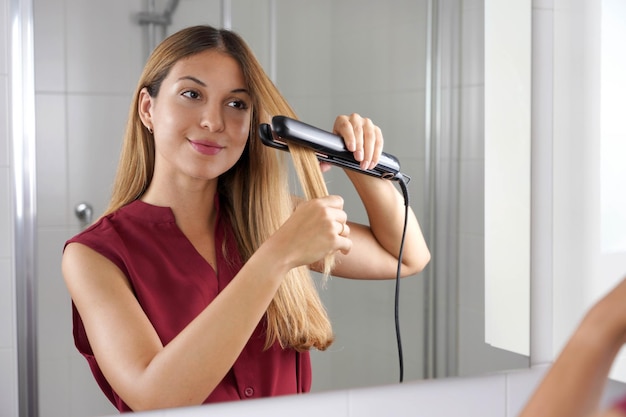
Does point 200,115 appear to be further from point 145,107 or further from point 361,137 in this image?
point 361,137

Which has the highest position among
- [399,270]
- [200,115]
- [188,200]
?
[200,115]

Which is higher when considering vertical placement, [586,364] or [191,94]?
[191,94]

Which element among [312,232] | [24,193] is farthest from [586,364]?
[24,193]

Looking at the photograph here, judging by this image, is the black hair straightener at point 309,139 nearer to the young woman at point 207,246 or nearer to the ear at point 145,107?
the young woman at point 207,246

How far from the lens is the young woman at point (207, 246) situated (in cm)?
84

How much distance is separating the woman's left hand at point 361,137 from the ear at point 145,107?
0.23 meters

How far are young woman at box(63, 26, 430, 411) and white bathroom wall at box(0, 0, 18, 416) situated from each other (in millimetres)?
69

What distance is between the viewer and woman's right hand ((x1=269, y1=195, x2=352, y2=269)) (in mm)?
907

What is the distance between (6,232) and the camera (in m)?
0.82

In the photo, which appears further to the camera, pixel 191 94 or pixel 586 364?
pixel 191 94

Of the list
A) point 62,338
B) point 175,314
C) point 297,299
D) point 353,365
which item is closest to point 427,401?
point 353,365

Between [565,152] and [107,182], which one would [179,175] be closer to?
[107,182]

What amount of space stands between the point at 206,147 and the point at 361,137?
21 cm

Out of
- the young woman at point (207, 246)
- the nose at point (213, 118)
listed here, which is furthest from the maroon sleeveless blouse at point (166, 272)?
the nose at point (213, 118)
